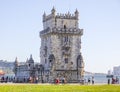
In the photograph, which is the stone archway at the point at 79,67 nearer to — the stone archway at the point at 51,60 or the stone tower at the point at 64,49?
the stone tower at the point at 64,49

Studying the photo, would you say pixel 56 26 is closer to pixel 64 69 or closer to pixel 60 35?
pixel 60 35

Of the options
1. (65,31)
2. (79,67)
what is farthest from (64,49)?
(79,67)

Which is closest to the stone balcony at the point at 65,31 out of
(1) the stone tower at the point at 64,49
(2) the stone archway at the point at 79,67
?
(1) the stone tower at the point at 64,49

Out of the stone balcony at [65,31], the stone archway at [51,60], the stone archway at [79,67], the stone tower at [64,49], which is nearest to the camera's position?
the stone archway at [51,60]

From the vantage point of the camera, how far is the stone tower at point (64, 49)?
13350cm

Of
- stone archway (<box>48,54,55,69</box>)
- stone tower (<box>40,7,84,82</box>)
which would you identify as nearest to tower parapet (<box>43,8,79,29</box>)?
stone tower (<box>40,7,84,82</box>)

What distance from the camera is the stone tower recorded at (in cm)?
13350

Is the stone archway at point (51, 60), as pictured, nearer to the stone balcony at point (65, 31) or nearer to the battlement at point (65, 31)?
the stone balcony at point (65, 31)

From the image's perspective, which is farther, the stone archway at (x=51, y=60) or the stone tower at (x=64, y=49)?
the stone tower at (x=64, y=49)

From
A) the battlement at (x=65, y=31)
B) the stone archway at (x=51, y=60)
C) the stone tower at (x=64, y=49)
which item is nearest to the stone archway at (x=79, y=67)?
the stone tower at (x=64, y=49)

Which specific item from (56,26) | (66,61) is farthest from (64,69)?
(56,26)

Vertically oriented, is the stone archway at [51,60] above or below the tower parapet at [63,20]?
below

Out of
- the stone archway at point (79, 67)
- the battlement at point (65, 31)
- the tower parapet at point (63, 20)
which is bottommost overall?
the stone archway at point (79, 67)

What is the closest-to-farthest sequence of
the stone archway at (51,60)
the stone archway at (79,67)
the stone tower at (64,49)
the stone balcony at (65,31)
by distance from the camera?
the stone archway at (51,60), the stone tower at (64,49), the stone archway at (79,67), the stone balcony at (65,31)
